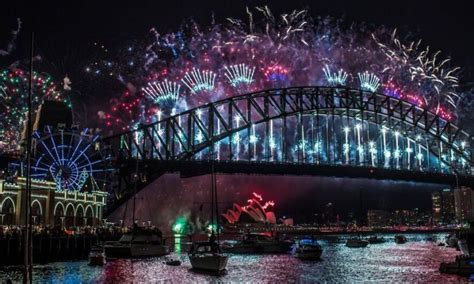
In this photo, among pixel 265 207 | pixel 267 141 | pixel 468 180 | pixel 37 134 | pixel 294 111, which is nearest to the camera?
pixel 37 134

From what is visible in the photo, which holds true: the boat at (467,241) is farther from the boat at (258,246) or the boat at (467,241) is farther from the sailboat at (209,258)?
the boat at (258,246)

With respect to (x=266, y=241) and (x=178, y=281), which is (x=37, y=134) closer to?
(x=266, y=241)

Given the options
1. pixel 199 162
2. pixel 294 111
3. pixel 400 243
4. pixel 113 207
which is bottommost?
pixel 400 243

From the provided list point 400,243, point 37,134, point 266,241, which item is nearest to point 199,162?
point 266,241

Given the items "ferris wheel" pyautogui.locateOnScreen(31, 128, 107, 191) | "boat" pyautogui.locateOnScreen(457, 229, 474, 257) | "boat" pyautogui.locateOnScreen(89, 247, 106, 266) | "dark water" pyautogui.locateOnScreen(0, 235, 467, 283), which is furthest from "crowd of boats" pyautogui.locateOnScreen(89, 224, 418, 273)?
"boat" pyautogui.locateOnScreen(457, 229, 474, 257)

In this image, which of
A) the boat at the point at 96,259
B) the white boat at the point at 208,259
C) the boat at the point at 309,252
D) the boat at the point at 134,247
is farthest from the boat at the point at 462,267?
the boat at the point at 134,247

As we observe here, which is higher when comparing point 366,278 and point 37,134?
point 37,134

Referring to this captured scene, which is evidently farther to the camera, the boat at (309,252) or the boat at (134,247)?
the boat at (309,252)
